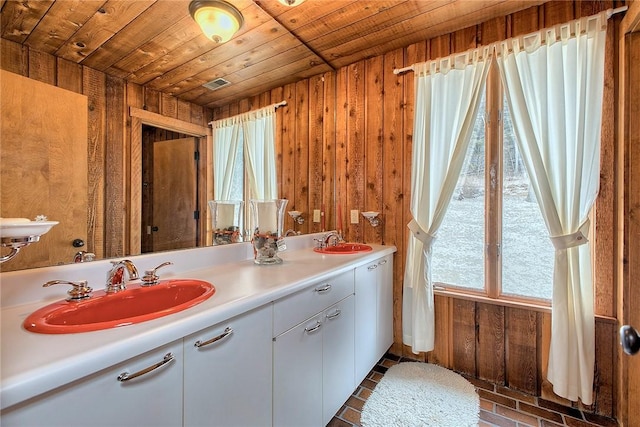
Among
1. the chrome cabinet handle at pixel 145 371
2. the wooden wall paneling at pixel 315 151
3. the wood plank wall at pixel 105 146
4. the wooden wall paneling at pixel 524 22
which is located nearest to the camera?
the chrome cabinet handle at pixel 145 371

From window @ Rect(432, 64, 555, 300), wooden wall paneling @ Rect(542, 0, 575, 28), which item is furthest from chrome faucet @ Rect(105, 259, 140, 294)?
wooden wall paneling @ Rect(542, 0, 575, 28)

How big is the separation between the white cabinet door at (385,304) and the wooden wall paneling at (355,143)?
39 cm

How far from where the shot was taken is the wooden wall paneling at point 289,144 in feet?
6.77

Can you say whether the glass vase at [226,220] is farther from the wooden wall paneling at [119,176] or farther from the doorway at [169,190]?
the wooden wall paneling at [119,176]

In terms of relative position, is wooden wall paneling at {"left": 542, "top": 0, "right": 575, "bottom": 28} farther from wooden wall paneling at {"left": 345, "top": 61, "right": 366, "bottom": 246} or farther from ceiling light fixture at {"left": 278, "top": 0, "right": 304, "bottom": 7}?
ceiling light fixture at {"left": 278, "top": 0, "right": 304, "bottom": 7}

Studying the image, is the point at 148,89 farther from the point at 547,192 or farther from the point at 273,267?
the point at 547,192

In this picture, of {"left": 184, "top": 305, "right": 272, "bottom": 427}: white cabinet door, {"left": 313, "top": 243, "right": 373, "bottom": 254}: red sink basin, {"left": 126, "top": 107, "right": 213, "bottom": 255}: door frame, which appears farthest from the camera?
{"left": 313, "top": 243, "right": 373, "bottom": 254}: red sink basin

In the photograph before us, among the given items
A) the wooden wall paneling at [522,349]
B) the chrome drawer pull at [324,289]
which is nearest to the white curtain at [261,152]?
the chrome drawer pull at [324,289]

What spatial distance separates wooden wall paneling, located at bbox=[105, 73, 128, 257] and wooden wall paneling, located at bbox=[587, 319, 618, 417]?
2521 mm

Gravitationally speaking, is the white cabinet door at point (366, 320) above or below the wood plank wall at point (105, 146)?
below

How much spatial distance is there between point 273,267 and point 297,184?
2.88 ft

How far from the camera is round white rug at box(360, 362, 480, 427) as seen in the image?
1546 millimetres

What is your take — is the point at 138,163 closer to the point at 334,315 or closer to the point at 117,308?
Result: the point at 117,308

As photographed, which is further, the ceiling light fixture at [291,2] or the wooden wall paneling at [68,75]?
the ceiling light fixture at [291,2]
